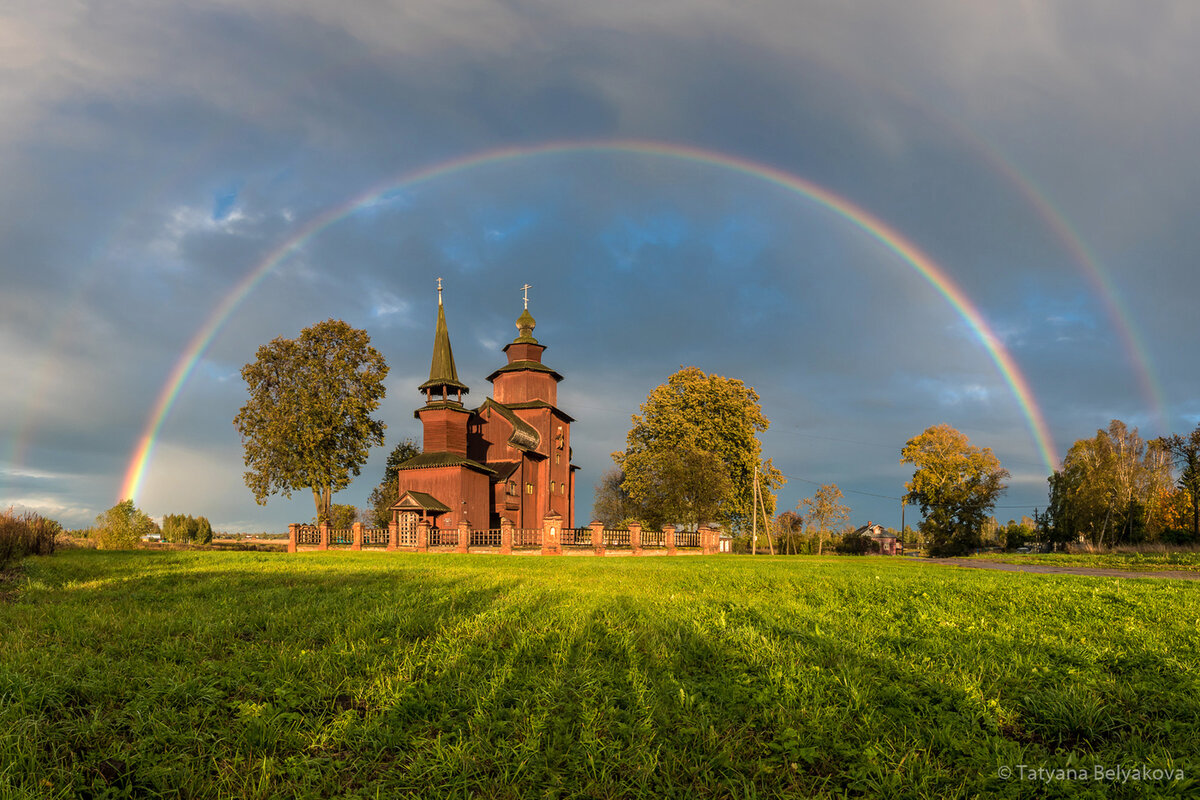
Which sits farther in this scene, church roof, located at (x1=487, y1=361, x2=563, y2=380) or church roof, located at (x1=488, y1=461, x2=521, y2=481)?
church roof, located at (x1=487, y1=361, x2=563, y2=380)

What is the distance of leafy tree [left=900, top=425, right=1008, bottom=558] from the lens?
50312 millimetres

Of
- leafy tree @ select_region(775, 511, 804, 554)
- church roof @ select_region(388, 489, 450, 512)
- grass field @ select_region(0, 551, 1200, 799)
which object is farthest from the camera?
leafy tree @ select_region(775, 511, 804, 554)

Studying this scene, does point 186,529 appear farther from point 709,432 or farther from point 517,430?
point 709,432

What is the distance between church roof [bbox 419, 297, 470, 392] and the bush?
26352mm

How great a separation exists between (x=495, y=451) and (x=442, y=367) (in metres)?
7.67

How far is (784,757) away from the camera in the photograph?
3.51 meters

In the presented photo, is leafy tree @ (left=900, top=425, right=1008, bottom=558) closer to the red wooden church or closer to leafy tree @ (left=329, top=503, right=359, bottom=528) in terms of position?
the red wooden church

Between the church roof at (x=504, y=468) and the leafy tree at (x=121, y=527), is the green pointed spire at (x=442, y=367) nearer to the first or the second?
the church roof at (x=504, y=468)

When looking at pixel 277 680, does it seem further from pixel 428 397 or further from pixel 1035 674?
pixel 428 397

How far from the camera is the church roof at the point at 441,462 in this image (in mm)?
40250

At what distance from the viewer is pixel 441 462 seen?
4056cm

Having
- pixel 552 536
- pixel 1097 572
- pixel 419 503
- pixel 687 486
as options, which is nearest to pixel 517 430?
pixel 419 503

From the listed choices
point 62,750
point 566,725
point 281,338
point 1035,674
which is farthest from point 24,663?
point 281,338

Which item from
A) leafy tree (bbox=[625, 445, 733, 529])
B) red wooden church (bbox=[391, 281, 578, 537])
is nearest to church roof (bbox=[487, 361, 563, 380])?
red wooden church (bbox=[391, 281, 578, 537])
